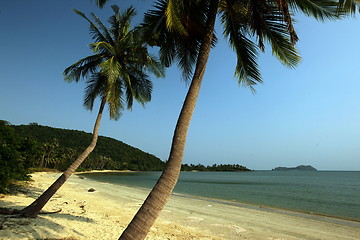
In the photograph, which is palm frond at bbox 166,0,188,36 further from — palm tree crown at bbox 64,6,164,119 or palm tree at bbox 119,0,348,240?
palm tree crown at bbox 64,6,164,119

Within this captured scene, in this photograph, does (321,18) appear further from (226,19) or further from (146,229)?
(146,229)

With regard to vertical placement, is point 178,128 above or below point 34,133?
below

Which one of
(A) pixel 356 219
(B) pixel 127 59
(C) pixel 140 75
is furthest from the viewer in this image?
(A) pixel 356 219

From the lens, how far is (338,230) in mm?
10516

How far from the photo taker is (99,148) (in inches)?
4835

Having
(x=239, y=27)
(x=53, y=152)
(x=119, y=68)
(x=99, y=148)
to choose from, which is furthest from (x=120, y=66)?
(x=99, y=148)

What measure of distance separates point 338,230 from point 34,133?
109266 mm

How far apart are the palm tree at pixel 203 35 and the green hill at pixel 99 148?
86.8 metres

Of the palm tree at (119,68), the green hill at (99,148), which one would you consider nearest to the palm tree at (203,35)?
the palm tree at (119,68)

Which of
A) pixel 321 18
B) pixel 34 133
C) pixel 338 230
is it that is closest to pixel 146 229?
pixel 321 18

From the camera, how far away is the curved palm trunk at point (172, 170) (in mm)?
3035

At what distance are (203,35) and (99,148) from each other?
128m

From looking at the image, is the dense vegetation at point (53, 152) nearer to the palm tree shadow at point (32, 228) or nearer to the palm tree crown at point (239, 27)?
the palm tree shadow at point (32, 228)

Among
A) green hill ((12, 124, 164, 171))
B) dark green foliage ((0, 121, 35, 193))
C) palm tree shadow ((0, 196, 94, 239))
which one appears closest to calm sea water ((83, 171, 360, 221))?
palm tree shadow ((0, 196, 94, 239))
